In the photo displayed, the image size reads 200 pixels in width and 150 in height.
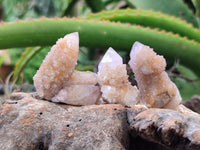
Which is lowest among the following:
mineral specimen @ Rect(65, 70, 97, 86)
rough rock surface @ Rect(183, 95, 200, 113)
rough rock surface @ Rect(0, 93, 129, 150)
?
rough rock surface @ Rect(183, 95, 200, 113)

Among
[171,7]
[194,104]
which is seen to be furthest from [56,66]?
[171,7]

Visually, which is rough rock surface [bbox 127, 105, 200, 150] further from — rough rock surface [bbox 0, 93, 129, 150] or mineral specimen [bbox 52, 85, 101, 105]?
mineral specimen [bbox 52, 85, 101, 105]

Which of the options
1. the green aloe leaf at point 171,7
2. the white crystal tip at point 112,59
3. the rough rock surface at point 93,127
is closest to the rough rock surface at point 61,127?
the rough rock surface at point 93,127

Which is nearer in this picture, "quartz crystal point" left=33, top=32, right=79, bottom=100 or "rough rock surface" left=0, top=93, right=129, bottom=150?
"rough rock surface" left=0, top=93, right=129, bottom=150

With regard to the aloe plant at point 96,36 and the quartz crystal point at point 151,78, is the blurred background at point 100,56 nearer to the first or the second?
the aloe plant at point 96,36

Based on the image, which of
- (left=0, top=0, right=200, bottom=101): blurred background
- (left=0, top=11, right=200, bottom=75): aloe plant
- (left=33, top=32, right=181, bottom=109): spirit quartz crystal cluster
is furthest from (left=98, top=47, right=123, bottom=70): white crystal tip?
(left=0, top=11, right=200, bottom=75): aloe plant

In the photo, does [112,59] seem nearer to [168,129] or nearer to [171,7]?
[168,129]

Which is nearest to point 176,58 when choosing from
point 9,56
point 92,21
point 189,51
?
point 189,51
